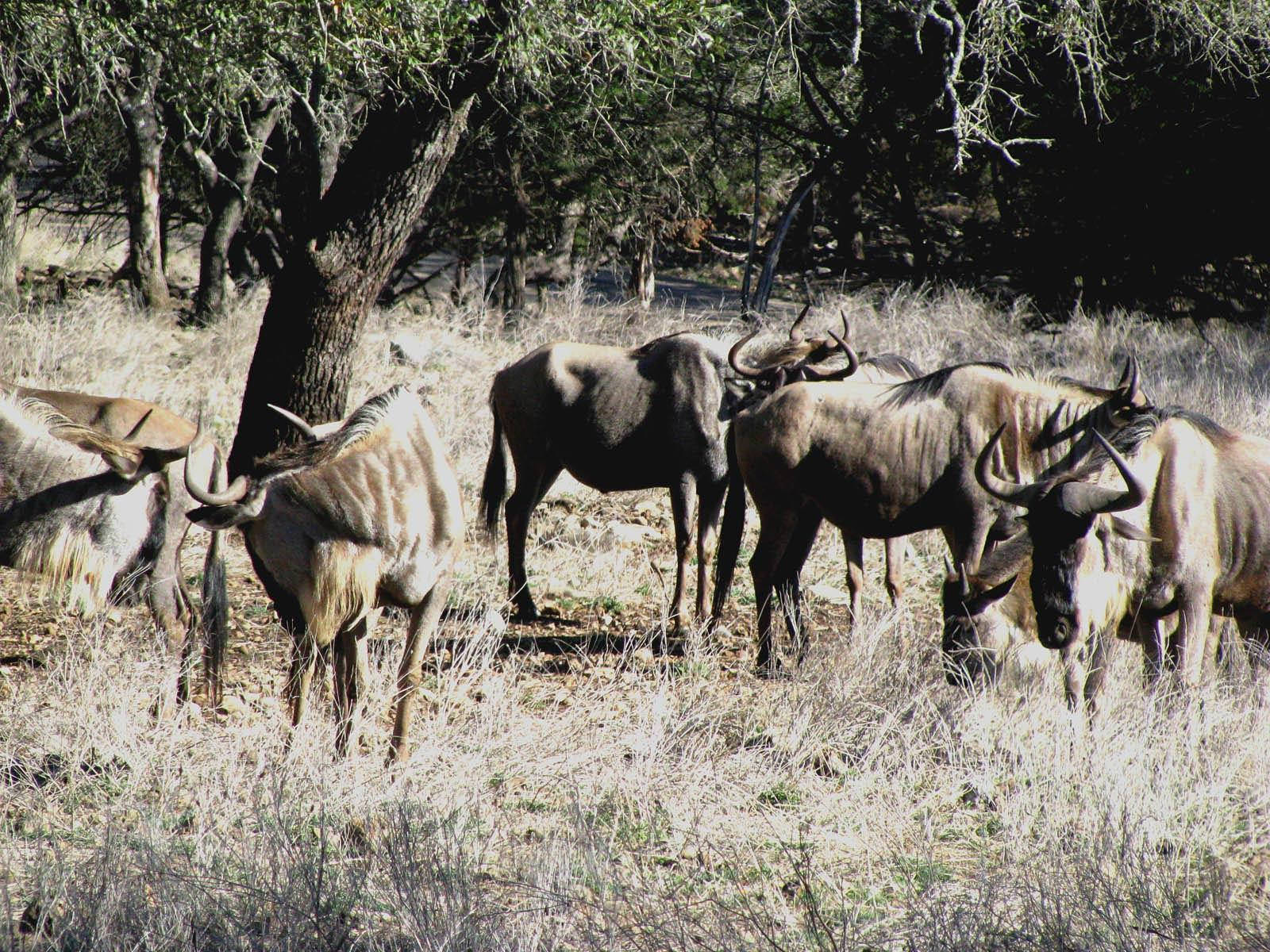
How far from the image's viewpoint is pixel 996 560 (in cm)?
542

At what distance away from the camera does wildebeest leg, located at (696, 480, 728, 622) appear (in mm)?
6953

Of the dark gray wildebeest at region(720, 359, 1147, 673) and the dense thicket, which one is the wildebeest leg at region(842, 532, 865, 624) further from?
the dense thicket

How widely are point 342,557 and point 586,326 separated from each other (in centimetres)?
832

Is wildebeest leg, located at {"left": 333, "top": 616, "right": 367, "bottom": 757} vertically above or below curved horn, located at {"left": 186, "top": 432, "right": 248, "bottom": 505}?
below

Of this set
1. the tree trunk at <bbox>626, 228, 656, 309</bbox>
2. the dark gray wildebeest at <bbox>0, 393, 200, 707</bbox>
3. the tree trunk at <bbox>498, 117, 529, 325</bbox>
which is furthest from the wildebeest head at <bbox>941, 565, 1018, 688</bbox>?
the tree trunk at <bbox>626, 228, 656, 309</bbox>

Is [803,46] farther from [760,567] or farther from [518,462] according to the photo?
[760,567]

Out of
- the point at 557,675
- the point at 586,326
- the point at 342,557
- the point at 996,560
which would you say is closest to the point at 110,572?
the point at 342,557

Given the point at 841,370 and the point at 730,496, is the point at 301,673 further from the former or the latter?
the point at 841,370

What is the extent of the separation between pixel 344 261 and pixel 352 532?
9.66 feet

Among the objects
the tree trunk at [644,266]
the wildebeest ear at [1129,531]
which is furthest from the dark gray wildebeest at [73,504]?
the tree trunk at [644,266]

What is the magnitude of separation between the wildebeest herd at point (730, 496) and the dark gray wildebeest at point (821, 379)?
0.02 meters

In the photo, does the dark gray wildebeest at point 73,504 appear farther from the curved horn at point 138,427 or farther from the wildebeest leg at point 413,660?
the wildebeest leg at point 413,660

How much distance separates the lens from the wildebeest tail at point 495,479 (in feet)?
24.8

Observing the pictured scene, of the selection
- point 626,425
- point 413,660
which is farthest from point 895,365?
point 413,660
